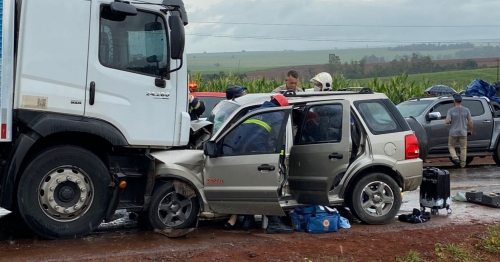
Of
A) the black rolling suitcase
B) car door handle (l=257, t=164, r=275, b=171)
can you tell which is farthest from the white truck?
the black rolling suitcase

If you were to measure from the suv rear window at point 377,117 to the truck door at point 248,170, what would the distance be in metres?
1.39

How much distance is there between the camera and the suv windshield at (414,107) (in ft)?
57.3

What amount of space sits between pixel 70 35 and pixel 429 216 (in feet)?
17.7

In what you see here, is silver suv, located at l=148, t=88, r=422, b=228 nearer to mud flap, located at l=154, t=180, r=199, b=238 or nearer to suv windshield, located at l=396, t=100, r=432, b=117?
mud flap, located at l=154, t=180, r=199, b=238

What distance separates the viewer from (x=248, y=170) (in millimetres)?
8516

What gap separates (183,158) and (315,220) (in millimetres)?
1799

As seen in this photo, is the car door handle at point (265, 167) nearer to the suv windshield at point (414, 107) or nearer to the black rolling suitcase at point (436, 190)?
the black rolling suitcase at point (436, 190)

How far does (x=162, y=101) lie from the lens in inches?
327

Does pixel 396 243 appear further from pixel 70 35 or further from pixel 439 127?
pixel 439 127

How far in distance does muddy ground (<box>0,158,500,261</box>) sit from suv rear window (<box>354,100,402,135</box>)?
50.3 inches

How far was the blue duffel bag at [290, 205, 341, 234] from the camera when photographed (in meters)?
8.77

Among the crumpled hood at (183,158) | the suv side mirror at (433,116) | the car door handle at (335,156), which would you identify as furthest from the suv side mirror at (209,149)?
the suv side mirror at (433,116)

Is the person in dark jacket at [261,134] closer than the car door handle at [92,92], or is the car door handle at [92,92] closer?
the car door handle at [92,92]

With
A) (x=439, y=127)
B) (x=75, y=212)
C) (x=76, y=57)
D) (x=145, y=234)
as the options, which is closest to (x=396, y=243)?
(x=145, y=234)
